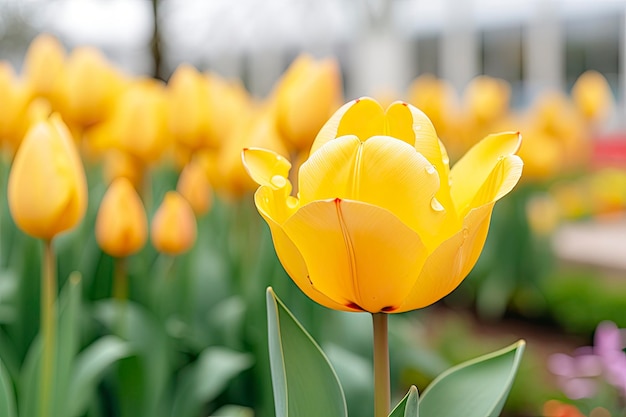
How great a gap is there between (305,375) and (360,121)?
18 cm

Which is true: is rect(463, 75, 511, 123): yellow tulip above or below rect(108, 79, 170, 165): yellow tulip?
below

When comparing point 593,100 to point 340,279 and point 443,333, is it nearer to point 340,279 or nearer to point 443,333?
point 443,333

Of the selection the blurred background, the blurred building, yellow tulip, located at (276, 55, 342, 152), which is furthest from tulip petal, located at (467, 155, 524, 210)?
the blurred building

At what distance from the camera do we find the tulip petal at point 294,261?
511 mm

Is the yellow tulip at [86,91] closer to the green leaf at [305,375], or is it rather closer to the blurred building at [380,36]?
the green leaf at [305,375]

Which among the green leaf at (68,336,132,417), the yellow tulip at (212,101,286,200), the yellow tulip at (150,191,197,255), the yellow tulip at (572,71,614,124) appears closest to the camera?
the green leaf at (68,336,132,417)

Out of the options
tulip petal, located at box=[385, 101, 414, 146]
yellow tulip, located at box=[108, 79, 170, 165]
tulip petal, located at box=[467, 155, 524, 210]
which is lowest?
yellow tulip, located at box=[108, 79, 170, 165]

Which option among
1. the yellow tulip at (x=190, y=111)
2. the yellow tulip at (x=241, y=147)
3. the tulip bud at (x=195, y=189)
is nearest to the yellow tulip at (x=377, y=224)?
the yellow tulip at (x=241, y=147)

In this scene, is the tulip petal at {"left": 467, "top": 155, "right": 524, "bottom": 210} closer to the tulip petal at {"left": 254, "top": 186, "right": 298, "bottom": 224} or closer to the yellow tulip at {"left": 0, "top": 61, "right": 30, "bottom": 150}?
the tulip petal at {"left": 254, "top": 186, "right": 298, "bottom": 224}

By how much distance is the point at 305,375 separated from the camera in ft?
1.88

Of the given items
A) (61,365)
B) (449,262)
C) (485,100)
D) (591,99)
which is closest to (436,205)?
(449,262)

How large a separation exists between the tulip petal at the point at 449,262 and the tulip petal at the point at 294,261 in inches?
1.8

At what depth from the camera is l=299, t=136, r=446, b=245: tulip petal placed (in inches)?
19.5

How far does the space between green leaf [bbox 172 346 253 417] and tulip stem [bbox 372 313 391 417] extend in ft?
2.10
